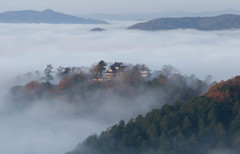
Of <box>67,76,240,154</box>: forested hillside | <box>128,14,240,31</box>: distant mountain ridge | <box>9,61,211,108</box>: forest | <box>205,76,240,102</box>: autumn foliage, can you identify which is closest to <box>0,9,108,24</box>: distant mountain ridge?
<box>128,14,240,31</box>: distant mountain ridge

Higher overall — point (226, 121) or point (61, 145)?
point (226, 121)

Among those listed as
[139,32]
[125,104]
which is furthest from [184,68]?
[139,32]

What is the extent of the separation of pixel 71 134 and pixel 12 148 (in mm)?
3109

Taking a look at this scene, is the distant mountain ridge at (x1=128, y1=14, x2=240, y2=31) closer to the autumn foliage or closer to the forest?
the forest

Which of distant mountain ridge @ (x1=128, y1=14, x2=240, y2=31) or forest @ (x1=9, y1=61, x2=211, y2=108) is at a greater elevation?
distant mountain ridge @ (x1=128, y1=14, x2=240, y2=31)

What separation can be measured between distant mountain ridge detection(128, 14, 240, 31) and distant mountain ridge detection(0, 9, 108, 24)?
87.6 ft

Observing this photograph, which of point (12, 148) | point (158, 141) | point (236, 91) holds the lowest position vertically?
point (12, 148)

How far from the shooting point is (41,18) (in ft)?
363

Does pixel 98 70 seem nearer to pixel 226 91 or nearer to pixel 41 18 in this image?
pixel 226 91

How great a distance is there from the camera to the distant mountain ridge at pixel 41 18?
351 ft

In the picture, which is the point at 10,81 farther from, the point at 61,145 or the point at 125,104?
the point at 61,145

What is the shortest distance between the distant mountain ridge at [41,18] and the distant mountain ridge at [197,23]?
87.6 ft

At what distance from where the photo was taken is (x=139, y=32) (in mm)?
87938

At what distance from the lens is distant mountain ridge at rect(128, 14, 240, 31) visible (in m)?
80.8
